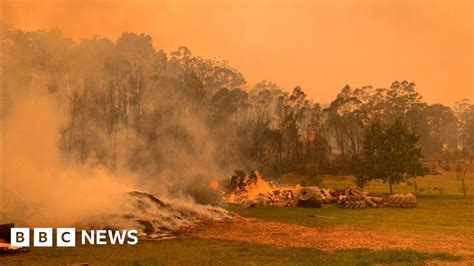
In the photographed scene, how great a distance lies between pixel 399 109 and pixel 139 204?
76.0 metres

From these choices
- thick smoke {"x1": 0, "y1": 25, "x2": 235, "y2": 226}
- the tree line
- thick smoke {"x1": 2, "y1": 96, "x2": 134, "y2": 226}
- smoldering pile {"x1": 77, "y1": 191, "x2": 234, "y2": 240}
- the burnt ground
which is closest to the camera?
the burnt ground

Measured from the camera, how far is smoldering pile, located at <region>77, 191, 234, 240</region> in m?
16.4

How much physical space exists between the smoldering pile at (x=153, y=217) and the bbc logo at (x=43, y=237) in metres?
1.26

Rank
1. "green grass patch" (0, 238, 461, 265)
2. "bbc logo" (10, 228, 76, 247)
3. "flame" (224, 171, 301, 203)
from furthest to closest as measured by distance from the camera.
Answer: "flame" (224, 171, 301, 203) → "bbc logo" (10, 228, 76, 247) → "green grass patch" (0, 238, 461, 265)

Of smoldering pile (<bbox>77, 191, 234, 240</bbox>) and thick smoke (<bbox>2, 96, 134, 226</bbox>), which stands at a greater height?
thick smoke (<bbox>2, 96, 134, 226</bbox>)

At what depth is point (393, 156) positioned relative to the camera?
3784 centimetres

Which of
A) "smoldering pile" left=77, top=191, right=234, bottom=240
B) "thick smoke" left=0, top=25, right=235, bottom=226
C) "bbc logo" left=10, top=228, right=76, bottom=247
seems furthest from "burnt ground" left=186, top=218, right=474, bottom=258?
"bbc logo" left=10, top=228, right=76, bottom=247

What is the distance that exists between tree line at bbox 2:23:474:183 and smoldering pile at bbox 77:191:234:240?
38.1 feet

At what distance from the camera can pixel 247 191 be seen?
35438mm

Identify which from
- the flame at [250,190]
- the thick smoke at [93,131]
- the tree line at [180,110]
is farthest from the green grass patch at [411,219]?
the tree line at [180,110]

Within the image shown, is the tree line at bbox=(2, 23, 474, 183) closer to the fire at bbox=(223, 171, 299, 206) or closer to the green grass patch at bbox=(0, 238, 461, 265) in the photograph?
the fire at bbox=(223, 171, 299, 206)

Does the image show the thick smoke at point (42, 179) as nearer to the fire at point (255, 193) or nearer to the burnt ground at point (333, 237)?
the burnt ground at point (333, 237)

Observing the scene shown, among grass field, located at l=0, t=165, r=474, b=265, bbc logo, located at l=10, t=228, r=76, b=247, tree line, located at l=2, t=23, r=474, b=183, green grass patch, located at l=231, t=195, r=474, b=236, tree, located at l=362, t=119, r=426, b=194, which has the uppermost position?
tree line, located at l=2, t=23, r=474, b=183

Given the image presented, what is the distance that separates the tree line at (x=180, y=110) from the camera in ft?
137
